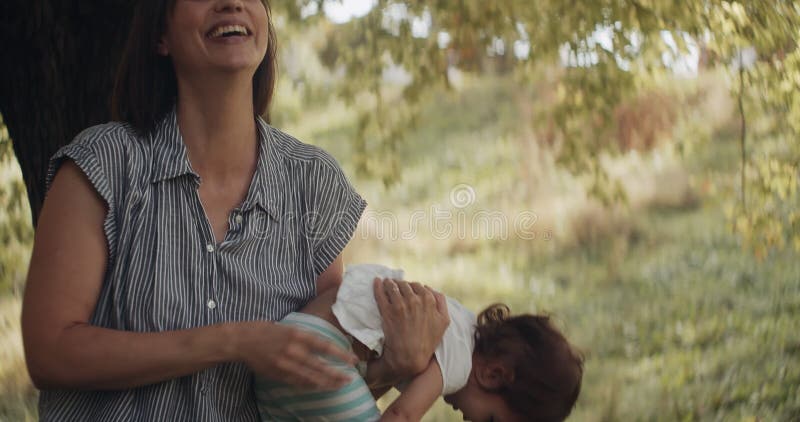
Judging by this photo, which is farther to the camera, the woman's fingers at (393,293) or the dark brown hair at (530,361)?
the dark brown hair at (530,361)

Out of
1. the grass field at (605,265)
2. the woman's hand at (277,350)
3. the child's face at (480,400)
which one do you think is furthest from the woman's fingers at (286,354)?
the grass field at (605,265)

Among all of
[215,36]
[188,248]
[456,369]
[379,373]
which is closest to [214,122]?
[215,36]

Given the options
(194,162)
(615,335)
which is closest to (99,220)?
(194,162)

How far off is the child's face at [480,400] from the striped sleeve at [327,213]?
0.47 meters

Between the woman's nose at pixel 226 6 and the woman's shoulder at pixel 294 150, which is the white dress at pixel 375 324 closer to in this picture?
the woman's shoulder at pixel 294 150

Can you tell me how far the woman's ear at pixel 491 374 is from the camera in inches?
A: 95.2

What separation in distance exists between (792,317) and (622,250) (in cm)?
126

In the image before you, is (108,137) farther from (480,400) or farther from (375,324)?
(480,400)

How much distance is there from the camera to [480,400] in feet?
7.93

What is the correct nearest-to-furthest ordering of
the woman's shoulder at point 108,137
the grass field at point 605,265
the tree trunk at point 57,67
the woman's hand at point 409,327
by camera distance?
the woman's shoulder at point 108,137 < the woman's hand at point 409,327 < the tree trunk at point 57,67 < the grass field at point 605,265

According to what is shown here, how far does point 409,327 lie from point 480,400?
1.27 feet

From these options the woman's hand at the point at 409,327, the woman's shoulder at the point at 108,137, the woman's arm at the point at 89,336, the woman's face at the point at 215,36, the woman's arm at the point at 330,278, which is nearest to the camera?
the woman's arm at the point at 89,336

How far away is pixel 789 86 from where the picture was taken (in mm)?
3855

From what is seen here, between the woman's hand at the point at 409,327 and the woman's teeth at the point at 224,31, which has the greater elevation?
the woman's teeth at the point at 224,31
